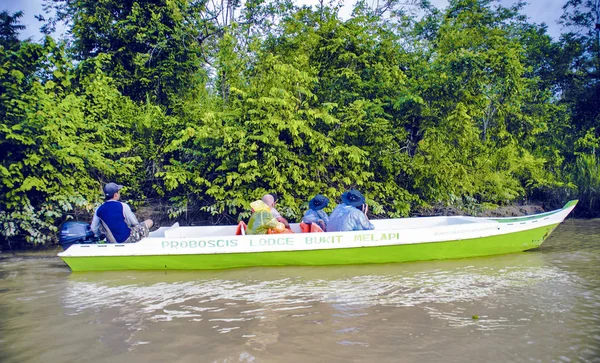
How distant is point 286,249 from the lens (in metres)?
7.40

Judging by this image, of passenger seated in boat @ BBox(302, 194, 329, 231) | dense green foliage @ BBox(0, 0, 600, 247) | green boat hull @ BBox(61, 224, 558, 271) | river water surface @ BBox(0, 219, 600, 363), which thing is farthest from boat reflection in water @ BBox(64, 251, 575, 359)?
dense green foliage @ BBox(0, 0, 600, 247)

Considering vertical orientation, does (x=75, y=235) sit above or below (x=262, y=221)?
below

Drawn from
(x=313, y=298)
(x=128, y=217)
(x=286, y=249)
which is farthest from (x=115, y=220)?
(x=313, y=298)

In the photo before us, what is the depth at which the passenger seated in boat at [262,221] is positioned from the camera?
7645 millimetres

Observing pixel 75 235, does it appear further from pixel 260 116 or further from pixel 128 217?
pixel 260 116

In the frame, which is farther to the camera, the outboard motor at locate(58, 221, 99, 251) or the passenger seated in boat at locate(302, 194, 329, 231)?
the passenger seated in boat at locate(302, 194, 329, 231)

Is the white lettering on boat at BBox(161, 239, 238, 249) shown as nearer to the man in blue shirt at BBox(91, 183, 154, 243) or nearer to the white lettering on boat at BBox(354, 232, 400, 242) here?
the man in blue shirt at BBox(91, 183, 154, 243)

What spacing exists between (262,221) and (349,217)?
1562 mm

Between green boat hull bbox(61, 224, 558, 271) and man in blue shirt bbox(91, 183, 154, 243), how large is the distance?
1.35 feet

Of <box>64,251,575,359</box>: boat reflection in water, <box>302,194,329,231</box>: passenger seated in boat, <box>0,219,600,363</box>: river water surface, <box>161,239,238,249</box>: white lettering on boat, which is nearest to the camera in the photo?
<box>0,219,600,363</box>: river water surface

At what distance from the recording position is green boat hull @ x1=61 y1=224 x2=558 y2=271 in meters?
7.43

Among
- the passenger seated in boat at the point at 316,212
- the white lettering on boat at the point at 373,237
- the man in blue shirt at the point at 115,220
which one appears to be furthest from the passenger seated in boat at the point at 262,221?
the man in blue shirt at the point at 115,220

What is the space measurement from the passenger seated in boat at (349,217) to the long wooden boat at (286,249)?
30 centimetres

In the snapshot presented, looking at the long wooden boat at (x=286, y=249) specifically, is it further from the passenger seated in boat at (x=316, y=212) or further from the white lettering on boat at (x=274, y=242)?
the passenger seated in boat at (x=316, y=212)
